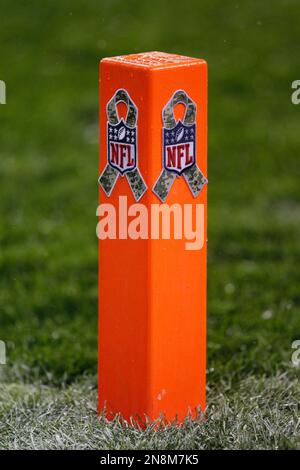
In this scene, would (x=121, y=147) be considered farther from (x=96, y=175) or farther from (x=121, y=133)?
(x=96, y=175)

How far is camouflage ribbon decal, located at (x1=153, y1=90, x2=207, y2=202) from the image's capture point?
461 centimetres

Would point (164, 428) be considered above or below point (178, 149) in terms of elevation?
below

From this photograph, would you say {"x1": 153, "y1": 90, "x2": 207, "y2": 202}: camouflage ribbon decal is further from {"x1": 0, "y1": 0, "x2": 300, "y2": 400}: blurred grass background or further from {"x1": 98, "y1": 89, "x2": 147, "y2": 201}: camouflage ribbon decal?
{"x1": 0, "y1": 0, "x2": 300, "y2": 400}: blurred grass background

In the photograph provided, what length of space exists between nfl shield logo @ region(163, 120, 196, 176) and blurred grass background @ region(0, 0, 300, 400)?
4.40 feet

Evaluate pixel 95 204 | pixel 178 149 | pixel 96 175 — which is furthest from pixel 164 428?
pixel 96 175

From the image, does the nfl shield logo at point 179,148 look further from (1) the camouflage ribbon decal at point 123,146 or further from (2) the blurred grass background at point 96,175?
(2) the blurred grass background at point 96,175

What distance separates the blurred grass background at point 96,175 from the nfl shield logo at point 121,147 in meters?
1.40

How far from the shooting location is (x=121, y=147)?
15.3 ft

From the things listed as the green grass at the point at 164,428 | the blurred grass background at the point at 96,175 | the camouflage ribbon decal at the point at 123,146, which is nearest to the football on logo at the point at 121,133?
the camouflage ribbon decal at the point at 123,146

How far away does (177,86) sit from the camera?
4.61 meters

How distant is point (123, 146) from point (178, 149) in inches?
8.4

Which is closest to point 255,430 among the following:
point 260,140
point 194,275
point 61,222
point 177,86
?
point 194,275

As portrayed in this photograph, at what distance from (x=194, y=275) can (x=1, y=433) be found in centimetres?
102

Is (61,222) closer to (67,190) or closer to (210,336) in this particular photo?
(67,190)
